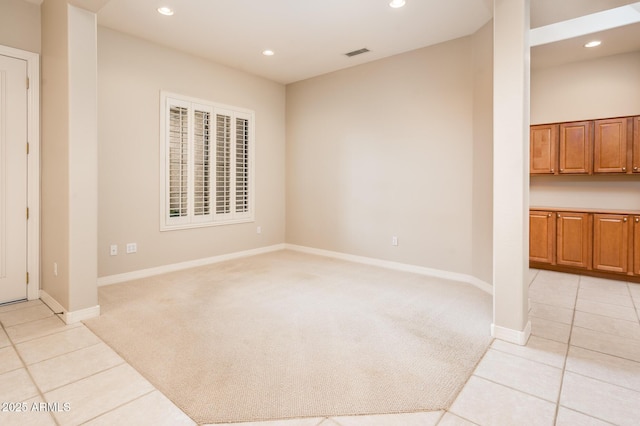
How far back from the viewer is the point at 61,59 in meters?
2.94

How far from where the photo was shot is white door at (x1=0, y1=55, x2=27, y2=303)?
127 inches

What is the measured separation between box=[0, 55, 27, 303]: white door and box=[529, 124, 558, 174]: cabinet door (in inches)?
253

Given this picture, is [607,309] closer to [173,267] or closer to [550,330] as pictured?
[550,330]

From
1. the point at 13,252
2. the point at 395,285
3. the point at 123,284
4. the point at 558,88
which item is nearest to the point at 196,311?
the point at 123,284

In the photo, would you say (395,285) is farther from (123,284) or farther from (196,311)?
(123,284)

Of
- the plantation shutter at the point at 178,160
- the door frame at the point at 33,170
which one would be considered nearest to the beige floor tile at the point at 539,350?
the plantation shutter at the point at 178,160

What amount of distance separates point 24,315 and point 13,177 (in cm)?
137

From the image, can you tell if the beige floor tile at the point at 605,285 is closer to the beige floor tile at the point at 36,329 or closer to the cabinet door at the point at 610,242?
the cabinet door at the point at 610,242

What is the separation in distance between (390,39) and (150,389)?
4.37 meters

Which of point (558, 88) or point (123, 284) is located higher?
point (558, 88)

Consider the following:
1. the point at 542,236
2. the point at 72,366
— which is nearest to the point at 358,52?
the point at 542,236

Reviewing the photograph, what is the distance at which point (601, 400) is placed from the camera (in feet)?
6.10

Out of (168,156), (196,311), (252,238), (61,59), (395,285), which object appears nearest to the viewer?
(61,59)

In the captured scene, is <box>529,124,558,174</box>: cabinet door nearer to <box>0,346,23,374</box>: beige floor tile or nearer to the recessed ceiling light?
the recessed ceiling light
